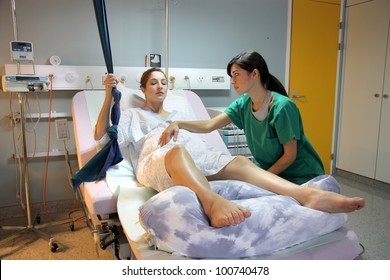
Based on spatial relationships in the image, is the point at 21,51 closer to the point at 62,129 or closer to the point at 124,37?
the point at 62,129

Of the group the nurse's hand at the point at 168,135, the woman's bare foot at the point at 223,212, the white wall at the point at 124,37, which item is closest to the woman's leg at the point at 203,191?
the woman's bare foot at the point at 223,212

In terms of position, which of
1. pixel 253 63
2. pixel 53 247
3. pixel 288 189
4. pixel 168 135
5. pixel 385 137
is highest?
pixel 253 63

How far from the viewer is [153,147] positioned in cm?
177

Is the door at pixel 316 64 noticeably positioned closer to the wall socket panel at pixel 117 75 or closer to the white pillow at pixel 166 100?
the wall socket panel at pixel 117 75

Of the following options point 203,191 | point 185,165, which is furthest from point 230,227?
point 185,165

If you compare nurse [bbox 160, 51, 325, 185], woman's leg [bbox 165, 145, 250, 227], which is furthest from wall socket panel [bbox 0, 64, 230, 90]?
woman's leg [bbox 165, 145, 250, 227]

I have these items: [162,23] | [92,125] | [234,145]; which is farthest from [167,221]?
[162,23]

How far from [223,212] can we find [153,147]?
Answer: 33.1 inches

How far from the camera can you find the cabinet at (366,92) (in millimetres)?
3055

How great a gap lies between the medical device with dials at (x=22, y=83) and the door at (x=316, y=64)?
233 cm

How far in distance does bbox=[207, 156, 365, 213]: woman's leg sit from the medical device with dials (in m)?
1.27

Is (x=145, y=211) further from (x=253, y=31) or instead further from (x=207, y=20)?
(x=253, y=31)

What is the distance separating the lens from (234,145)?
2.47 m

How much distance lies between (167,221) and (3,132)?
1865 millimetres
